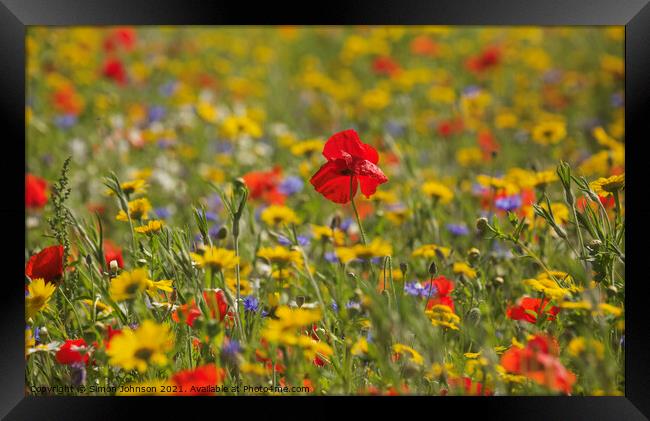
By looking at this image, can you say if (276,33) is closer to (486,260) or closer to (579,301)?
(486,260)

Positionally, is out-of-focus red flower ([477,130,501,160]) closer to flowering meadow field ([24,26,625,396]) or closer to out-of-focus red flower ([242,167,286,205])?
flowering meadow field ([24,26,625,396])

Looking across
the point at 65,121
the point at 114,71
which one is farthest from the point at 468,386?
the point at 114,71

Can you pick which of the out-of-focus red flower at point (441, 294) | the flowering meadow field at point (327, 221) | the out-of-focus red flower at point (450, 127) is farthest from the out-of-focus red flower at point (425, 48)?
the out-of-focus red flower at point (441, 294)

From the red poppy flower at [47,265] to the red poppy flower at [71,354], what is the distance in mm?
157

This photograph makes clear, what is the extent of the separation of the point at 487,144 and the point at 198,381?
7.09 feet

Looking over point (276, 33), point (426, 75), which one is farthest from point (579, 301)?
point (276, 33)

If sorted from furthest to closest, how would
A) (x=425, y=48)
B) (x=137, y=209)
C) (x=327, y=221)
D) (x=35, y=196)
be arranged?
(x=425, y=48) → (x=327, y=221) → (x=35, y=196) → (x=137, y=209)

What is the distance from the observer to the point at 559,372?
1.22m

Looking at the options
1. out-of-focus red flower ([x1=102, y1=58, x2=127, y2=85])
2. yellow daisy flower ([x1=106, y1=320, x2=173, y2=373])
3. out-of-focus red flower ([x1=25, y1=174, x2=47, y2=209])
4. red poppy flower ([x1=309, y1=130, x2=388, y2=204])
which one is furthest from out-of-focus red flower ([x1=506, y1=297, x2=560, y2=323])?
out-of-focus red flower ([x1=102, y1=58, x2=127, y2=85])

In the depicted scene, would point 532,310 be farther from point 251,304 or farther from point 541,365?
point 251,304

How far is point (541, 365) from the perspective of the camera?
1243 mm

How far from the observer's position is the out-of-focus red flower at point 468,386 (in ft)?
4.46

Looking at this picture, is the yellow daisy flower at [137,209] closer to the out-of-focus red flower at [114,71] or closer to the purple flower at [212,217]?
the purple flower at [212,217]

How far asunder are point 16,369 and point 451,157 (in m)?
2.31
